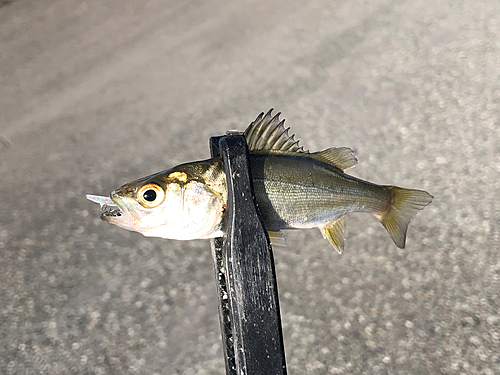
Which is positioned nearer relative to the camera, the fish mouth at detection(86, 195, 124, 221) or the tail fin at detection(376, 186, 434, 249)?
the fish mouth at detection(86, 195, 124, 221)

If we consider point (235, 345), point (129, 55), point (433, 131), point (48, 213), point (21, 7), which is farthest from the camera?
point (21, 7)

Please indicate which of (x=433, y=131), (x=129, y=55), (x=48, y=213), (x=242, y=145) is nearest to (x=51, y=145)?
(x=48, y=213)

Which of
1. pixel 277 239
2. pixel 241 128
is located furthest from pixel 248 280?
pixel 241 128

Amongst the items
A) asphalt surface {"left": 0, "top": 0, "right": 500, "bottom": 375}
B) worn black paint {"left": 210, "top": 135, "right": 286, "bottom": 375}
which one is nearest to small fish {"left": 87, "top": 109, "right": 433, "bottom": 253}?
worn black paint {"left": 210, "top": 135, "right": 286, "bottom": 375}

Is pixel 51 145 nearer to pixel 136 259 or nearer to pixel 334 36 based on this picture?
pixel 136 259

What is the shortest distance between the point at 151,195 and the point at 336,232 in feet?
2.27

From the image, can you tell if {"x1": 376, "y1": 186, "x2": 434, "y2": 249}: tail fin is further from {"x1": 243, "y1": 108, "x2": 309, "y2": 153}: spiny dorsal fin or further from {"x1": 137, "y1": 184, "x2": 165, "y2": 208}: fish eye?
{"x1": 137, "y1": 184, "x2": 165, "y2": 208}: fish eye

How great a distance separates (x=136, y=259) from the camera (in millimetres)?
2709

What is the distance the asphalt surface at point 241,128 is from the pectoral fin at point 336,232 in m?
1.05

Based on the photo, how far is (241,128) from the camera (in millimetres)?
3379

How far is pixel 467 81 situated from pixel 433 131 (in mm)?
665

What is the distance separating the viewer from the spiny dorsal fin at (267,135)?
1.45 m

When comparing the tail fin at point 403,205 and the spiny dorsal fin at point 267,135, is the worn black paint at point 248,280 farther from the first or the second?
the tail fin at point 403,205

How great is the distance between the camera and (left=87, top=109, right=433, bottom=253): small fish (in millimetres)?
1312
